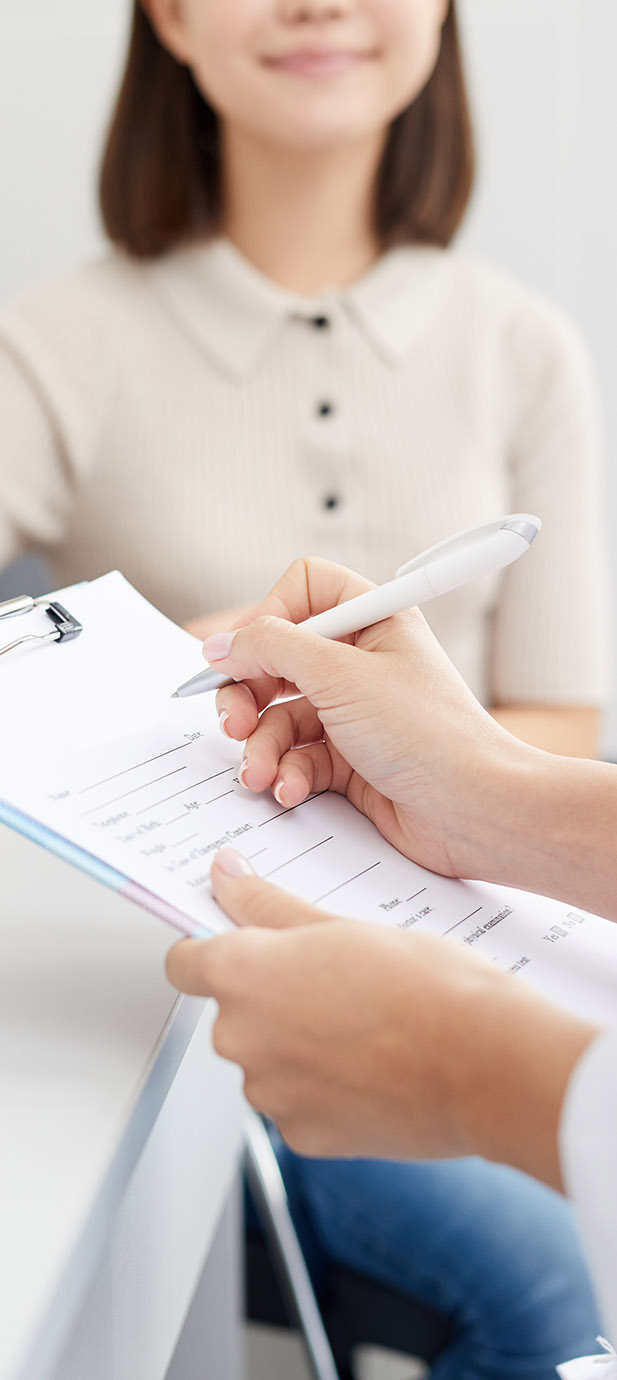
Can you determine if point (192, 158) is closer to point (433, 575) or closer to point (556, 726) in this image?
point (556, 726)

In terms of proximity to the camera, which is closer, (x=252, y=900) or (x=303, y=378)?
(x=252, y=900)

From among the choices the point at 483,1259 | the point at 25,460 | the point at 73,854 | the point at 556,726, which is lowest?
the point at 483,1259

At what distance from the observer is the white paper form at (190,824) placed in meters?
0.39

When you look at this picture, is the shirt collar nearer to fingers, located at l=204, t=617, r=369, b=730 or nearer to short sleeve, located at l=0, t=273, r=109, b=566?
short sleeve, located at l=0, t=273, r=109, b=566

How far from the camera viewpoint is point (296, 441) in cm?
101

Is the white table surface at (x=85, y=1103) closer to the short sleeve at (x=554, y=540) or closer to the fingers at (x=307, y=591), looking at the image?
the fingers at (x=307, y=591)

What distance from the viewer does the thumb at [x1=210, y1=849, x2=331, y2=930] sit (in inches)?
14.5

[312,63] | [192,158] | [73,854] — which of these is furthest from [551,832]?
[192,158]

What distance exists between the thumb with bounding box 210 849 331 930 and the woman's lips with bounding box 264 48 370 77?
0.74 metres

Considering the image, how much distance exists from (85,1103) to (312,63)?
83 cm

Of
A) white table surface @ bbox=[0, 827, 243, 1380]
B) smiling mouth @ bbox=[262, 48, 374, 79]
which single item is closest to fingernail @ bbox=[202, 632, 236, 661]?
white table surface @ bbox=[0, 827, 243, 1380]

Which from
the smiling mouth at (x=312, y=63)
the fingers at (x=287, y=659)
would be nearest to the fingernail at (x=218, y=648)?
the fingers at (x=287, y=659)

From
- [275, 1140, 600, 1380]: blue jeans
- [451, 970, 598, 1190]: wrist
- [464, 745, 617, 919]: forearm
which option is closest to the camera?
[451, 970, 598, 1190]: wrist

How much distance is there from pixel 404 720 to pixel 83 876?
6.2 inches
